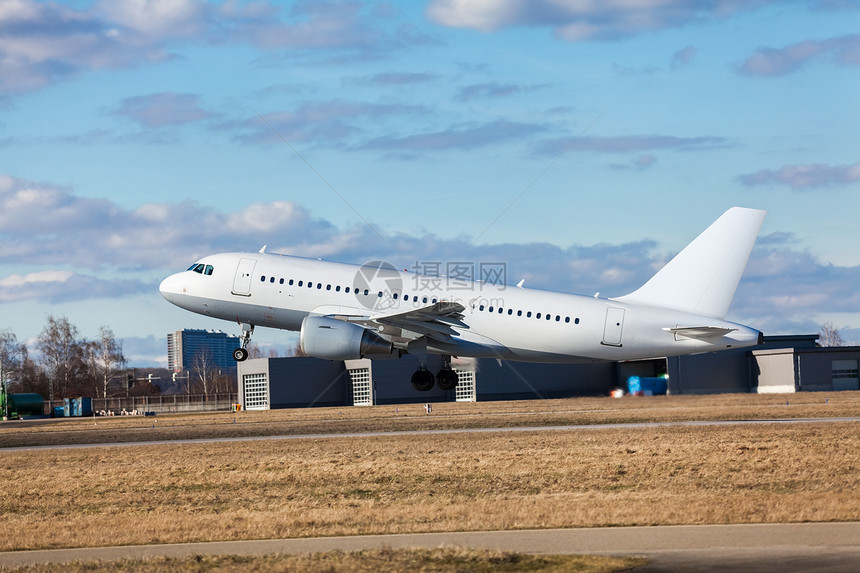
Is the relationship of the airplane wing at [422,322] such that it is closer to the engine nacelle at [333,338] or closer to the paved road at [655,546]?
the engine nacelle at [333,338]

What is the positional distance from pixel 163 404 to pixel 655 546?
11602 cm

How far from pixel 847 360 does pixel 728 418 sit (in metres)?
37.9

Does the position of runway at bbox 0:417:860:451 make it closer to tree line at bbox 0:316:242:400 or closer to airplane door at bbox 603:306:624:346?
airplane door at bbox 603:306:624:346

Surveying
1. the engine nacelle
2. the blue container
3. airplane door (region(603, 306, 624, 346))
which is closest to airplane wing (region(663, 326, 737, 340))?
airplane door (region(603, 306, 624, 346))

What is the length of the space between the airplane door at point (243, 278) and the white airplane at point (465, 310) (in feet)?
0.13

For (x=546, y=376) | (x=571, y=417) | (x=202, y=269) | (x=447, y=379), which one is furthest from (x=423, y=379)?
(x=546, y=376)

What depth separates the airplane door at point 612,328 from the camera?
1585 inches

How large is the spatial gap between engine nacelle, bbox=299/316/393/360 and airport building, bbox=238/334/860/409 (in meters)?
12.5

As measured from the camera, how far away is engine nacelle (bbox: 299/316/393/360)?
38000 mm

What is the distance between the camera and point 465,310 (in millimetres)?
39500

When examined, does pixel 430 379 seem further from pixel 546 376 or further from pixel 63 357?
pixel 63 357

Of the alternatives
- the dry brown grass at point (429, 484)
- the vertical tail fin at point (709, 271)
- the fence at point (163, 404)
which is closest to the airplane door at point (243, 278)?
Answer: the dry brown grass at point (429, 484)

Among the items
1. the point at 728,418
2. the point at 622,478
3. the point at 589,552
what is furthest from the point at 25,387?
the point at 589,552

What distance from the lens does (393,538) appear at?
1875 centimetres
